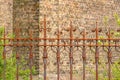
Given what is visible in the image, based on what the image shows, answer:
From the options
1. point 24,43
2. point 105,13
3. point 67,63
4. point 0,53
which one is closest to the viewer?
point 24,43

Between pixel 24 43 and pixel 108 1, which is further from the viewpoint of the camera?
pixel 108 1

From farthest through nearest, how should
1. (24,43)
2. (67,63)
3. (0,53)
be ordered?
(67,63) < (0,53) < (24,43)

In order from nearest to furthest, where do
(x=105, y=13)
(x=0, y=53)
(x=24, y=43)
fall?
(x=24, y=43)
(x=0, y=53)
(x=105, y=13)

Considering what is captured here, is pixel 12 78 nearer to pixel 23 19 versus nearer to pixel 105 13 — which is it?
pixel 23 19

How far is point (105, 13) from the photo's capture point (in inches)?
672

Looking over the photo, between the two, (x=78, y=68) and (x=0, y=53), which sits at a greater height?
(x=0, y=53)

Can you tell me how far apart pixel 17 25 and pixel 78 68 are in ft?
8.52

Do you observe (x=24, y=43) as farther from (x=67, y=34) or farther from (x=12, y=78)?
(x=67, y=34)

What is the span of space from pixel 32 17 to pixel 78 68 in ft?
7.84

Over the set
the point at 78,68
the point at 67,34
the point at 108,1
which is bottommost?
the point at 78,68

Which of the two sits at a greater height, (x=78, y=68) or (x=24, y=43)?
(x=24, y=43)

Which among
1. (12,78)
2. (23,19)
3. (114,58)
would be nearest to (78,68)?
(114,58)

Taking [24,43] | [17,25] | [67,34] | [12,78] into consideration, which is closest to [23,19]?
[17,25]

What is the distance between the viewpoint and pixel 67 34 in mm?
16172
